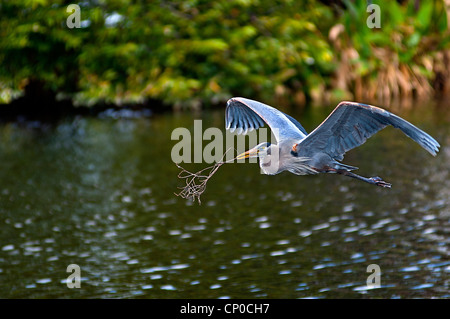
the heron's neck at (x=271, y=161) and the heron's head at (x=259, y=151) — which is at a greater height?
the heron's head at (x=259, y=151)

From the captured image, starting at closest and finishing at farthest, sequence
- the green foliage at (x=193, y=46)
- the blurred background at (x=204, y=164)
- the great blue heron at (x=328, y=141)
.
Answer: the great blue heron at (x=328, y=141) < the blurred background at (x=204, y=164) < the green foliage at (x=193, y=46)

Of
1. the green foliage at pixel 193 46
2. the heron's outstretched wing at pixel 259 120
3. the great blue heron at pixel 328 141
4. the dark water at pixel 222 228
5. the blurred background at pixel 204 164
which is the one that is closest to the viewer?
the great blue heron at pixel 328 141

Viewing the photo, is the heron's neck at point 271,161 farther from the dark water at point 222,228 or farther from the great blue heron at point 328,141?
the dark water at point 222,228

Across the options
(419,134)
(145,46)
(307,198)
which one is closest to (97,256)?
(307,198)

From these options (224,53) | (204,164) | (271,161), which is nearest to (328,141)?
(271,161)

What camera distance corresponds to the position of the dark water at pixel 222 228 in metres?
12.9

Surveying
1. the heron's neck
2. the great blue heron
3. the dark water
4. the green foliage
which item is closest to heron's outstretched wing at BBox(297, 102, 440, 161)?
the great blue heron

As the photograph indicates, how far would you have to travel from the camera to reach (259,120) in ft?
31.1

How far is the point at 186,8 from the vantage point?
1304 inches

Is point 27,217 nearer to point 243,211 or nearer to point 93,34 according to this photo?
point 243,211

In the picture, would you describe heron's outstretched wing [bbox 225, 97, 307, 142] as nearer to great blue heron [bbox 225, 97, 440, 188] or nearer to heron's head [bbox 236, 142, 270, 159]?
great blue heron [bbox 225, 97, 440, 188]

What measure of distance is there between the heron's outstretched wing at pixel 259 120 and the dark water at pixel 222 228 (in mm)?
3766

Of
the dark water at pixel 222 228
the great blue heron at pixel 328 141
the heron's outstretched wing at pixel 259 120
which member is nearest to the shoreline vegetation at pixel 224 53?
the dark water at pixel 222 228

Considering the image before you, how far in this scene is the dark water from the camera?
12867mm
